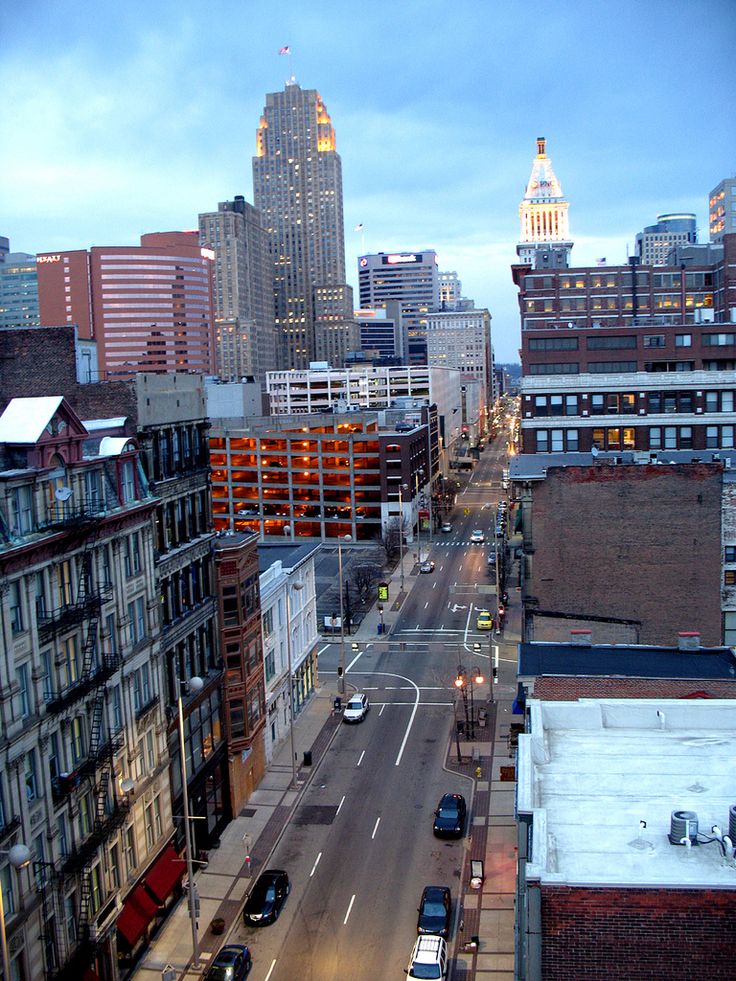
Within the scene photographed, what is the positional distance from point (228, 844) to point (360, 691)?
22940 mm

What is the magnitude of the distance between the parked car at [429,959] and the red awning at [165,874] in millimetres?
10367

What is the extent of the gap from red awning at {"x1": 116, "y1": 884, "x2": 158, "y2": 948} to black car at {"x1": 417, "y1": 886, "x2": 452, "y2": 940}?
1056 centimetres

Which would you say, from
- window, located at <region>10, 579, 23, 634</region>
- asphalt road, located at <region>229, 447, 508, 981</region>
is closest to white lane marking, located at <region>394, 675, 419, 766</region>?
asphalt road, located at <region>229, 447, 508, 981</region>

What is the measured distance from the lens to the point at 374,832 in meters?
45.2

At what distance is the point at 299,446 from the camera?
432ft

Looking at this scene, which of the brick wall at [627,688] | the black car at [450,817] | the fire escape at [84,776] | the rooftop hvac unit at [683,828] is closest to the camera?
the rooftop hvac unit at [683,828]

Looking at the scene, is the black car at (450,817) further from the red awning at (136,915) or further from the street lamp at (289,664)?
the red awning at (136,915)

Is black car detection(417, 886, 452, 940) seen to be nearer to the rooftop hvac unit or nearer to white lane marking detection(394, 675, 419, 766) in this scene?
white lane marking detection(394, 675, 419, 766)

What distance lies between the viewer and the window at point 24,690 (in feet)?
96.7

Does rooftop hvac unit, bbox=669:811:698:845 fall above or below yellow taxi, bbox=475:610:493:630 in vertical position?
above

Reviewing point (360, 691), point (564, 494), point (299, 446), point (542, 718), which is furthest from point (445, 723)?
point (299, 446)

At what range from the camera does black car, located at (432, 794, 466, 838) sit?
44.1m

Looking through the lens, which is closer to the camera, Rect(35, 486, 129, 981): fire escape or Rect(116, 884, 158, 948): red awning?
Rect(35, 486, 129, 981): fire escape

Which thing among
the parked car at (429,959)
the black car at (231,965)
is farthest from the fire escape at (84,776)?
the parked car at (429,959)
